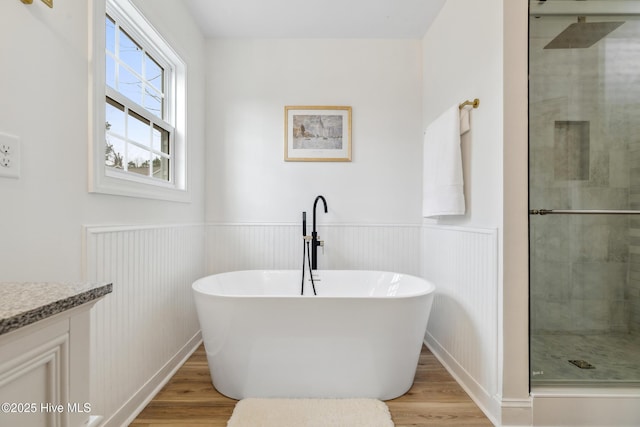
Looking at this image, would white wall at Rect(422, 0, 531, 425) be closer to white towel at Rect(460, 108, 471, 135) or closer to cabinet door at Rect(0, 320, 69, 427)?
white towel at Rect(460, 108, 471, 135)

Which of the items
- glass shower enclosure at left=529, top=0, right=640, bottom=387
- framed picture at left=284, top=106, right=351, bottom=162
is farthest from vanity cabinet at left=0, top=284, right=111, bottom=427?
framed picture at left=284, top=106, right=351, bottom=162

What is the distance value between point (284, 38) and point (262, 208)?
145 cm

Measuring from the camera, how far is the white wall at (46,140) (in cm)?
98

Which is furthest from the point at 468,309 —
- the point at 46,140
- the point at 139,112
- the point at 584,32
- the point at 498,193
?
the point at 139,112

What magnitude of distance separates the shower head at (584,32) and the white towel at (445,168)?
1.97ft

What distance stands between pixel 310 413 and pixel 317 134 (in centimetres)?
201

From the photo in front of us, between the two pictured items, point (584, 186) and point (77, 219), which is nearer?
point (77, 219)

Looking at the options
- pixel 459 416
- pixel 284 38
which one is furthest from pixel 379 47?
pixel 459 416

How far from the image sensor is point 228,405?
1.71 m

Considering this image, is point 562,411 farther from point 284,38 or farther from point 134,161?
point 284,38

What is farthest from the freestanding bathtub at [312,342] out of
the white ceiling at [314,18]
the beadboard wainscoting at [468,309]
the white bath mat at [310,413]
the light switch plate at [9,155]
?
the white ceiling at [314,18]

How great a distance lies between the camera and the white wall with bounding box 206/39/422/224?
8.96ft

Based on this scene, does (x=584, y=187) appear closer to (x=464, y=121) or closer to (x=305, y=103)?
(x=464, y=121)

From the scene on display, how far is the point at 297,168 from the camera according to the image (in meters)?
2.74
